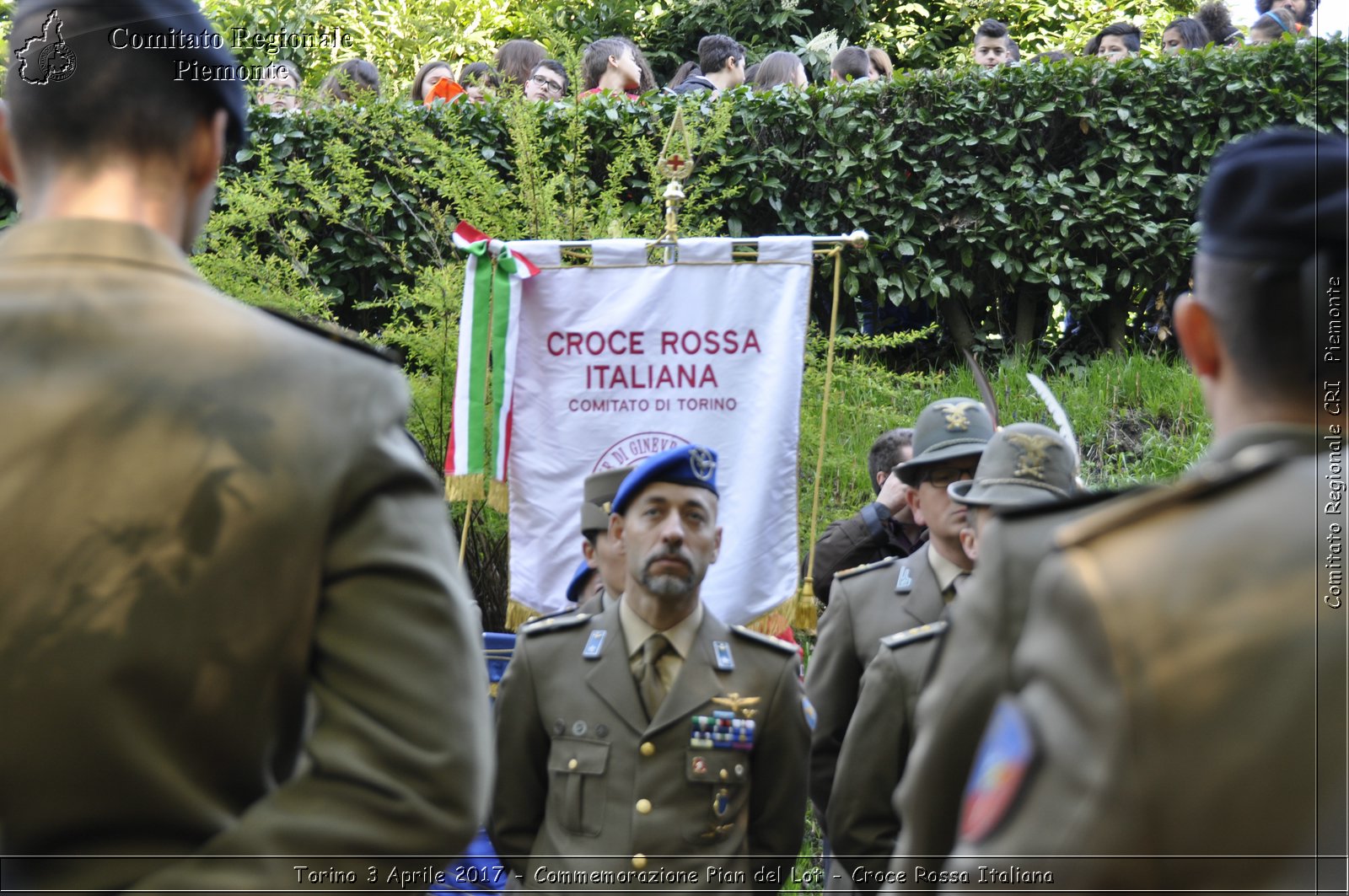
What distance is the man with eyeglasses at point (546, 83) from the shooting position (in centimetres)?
916

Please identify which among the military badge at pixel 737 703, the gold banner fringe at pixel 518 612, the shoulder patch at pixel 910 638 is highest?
the shoulder patch at pixel 910 638

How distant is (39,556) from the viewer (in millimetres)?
1464

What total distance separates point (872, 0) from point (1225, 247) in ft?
43.9

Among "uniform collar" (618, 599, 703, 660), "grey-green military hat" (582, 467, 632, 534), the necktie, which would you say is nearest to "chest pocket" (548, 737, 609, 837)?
the necktie

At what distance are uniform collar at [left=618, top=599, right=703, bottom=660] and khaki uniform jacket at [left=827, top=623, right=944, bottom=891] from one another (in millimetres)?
513

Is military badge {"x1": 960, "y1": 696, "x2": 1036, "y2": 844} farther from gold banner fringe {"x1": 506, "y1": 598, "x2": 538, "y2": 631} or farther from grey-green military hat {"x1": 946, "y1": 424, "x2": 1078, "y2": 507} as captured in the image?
gold banner fringe {"x1": 506, "y1": 598, "x2": 538, "y2": 631}

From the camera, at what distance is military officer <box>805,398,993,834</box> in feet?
13.5

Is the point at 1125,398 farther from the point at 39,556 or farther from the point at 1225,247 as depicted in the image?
the point at 39,556

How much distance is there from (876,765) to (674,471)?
39.4 inches

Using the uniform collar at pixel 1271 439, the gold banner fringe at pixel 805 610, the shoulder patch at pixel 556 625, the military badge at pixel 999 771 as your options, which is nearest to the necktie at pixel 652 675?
the shoulder patch at pixel 556 625

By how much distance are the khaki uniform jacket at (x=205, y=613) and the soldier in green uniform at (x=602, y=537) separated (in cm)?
290

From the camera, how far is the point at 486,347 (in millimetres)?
5629

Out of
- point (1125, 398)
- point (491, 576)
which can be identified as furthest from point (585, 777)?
point (1125, 398)

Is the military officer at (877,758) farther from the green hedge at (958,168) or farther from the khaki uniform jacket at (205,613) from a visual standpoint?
the green hedge at (958,168)
